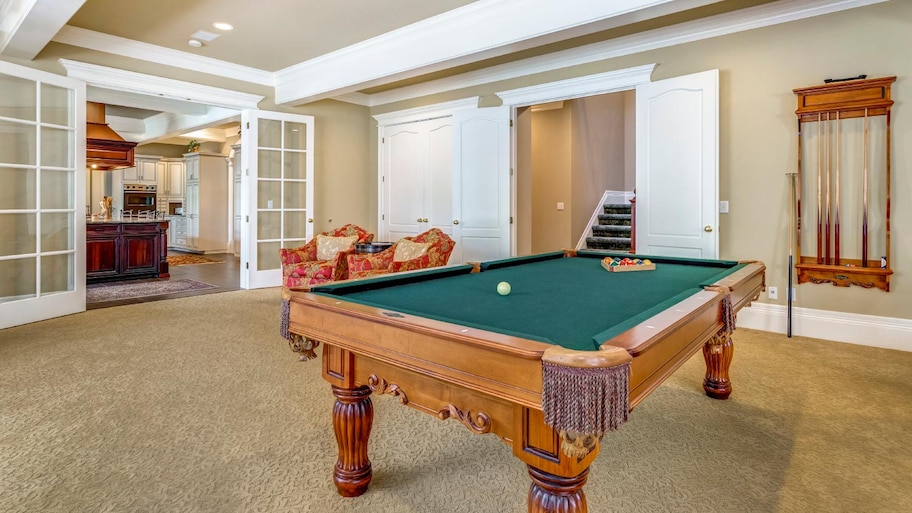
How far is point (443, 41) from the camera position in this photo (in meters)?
4.30

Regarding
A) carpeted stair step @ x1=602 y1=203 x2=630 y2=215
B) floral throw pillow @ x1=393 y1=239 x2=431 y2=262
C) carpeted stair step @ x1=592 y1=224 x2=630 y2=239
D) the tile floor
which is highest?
carpeted stair step @ x1=602 y1=203 x2=630 y2=215

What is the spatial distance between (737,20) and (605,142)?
4394 mm

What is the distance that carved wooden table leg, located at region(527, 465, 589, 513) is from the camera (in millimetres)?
1100

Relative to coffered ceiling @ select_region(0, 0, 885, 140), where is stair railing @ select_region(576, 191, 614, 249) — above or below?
below

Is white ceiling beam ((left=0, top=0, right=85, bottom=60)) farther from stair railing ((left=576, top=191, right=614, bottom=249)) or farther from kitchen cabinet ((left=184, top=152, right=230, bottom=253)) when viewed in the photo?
kitchen cabinet ((left=184, top=152, right=230, bottom=253))

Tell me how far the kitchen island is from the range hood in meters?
1.27

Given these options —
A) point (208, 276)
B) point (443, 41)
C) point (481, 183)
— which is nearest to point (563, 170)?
point (481, 183)

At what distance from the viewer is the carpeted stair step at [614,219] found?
25.4ft

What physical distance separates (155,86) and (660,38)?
521 centimetres

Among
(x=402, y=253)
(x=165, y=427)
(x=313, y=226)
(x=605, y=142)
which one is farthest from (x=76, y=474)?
(x=605, y=142)

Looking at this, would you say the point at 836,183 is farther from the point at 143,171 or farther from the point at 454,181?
the point at 143,171

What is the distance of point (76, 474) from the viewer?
187 centimetres

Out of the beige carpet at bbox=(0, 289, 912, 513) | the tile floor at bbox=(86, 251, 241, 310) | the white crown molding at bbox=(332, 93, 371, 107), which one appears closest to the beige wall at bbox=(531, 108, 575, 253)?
the white crown molding at bbox=(332, 93, 371, 107)

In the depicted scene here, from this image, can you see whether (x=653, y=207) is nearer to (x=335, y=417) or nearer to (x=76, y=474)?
(x=335, y=417)
